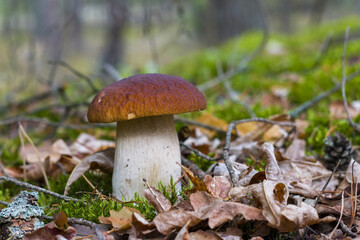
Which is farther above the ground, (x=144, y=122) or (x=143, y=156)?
(x=144, y=122)

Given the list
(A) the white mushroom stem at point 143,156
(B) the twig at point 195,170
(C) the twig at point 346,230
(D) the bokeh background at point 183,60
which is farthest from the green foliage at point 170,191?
(D) the bokeh background at point 183,60

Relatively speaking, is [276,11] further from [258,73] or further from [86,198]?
[86,198]

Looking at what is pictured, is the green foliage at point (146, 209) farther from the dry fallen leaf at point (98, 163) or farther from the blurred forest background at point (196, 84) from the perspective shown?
the dry fallen leaf at point (98, 163)

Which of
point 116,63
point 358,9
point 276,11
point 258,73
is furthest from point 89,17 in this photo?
point 258,73

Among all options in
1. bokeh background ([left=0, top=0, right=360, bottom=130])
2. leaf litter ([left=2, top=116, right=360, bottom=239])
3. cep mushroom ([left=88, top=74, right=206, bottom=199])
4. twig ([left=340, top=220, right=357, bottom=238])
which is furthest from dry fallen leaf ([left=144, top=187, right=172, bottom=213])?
bokeh background ([left=0, top=0, right=360, bottom=130])

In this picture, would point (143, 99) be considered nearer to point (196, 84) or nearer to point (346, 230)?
point (346, 230)

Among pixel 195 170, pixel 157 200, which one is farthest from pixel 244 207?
pixel 195 170
